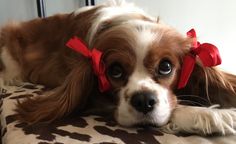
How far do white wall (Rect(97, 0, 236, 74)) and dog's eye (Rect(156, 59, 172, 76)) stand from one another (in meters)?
1.80

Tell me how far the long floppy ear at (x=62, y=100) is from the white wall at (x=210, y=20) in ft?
5.71

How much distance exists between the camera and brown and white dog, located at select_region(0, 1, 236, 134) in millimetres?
1192

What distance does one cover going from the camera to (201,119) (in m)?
1.18

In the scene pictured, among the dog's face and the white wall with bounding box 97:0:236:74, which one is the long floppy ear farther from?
the white wall with bounding box 97:0:236:74

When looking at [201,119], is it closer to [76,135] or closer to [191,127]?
[191,127]

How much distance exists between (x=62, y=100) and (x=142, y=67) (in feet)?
0.97

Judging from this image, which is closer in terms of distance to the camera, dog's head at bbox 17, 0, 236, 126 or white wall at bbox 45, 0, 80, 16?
dog's head at bbox 17, 0, 236, 126

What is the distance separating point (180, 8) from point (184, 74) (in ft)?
5.91

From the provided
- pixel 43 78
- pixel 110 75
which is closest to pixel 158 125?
pixel 110 75

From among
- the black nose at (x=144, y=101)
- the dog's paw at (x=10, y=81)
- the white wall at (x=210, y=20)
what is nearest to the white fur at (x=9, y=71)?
the dog's paw at (x=10, y=81)

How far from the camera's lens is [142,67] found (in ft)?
4.19

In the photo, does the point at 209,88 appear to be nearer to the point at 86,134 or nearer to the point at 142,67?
the point at 142,67

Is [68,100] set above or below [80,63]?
below

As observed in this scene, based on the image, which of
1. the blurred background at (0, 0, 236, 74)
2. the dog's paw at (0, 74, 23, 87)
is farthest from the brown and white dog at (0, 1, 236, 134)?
the blurred background at (0, 0, 236, 74)
